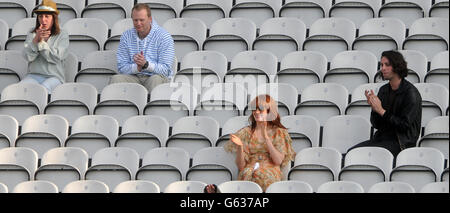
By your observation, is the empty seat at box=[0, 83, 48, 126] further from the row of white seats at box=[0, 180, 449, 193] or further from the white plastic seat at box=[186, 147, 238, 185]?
the white plastic seat at box=[186, 147, 238, 185]

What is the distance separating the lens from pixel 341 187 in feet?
35.1

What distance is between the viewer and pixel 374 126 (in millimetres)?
11570

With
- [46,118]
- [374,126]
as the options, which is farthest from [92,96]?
[374,126]

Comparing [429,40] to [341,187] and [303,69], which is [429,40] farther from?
[341,187]

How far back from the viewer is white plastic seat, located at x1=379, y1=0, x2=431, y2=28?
13.3m

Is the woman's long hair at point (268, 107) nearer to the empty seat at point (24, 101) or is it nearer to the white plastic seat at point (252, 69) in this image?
the white plastic seat at point (252, 69)

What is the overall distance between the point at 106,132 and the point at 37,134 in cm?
59

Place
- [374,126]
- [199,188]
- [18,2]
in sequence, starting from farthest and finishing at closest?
1. [18,2]
2. [374,126]
3. [199,188]

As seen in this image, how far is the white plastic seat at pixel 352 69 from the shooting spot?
12.4m

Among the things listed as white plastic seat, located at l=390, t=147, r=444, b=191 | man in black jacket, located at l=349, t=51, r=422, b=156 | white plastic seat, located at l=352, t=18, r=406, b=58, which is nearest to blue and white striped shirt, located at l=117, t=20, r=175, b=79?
white plastic seat, located at l=352, t=18, r=406, b=58

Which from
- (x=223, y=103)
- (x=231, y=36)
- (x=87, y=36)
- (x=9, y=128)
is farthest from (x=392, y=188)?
(x=87, y=36)

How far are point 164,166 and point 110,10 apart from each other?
290 cm

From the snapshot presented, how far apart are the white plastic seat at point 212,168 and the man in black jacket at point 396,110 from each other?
1.07 meters

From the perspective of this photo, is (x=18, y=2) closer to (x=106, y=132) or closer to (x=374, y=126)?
(x=106, y=132)
